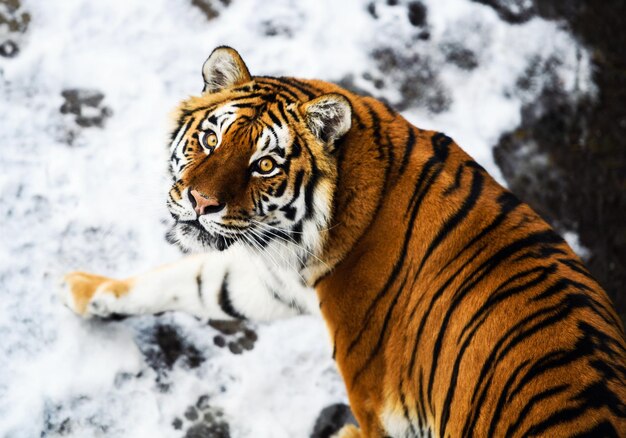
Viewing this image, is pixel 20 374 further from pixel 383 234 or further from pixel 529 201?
pixel 529 201

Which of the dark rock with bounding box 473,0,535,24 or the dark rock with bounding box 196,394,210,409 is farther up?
the dark rock with bounding box 473,0,535,24

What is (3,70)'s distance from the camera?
2.28 metres

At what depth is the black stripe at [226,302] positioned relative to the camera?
1951 millimetres

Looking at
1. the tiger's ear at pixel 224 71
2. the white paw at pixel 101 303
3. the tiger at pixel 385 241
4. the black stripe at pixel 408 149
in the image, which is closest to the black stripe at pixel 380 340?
the tiger at pixel 385 241

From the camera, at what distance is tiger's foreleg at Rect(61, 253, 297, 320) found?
193 centimetres

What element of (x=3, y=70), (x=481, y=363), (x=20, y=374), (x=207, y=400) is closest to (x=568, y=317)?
(x=481, y=363)

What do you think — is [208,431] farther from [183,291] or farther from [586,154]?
[586,154]

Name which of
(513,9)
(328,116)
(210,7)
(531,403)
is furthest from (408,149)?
(513,9)

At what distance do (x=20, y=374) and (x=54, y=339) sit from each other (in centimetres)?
12

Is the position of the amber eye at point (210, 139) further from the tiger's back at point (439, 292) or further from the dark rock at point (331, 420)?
the dark rock at point (331, 420)

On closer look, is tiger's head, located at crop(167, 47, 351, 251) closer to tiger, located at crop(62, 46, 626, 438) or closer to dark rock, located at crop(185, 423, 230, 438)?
tiger, located at crop(62, 46, 626, 438)

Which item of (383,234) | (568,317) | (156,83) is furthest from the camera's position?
(156,83)

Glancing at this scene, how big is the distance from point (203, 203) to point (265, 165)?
16cm

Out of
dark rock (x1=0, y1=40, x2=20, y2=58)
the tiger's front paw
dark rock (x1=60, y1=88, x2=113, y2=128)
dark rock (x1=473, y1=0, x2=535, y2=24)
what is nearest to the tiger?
the tiger's front paw
